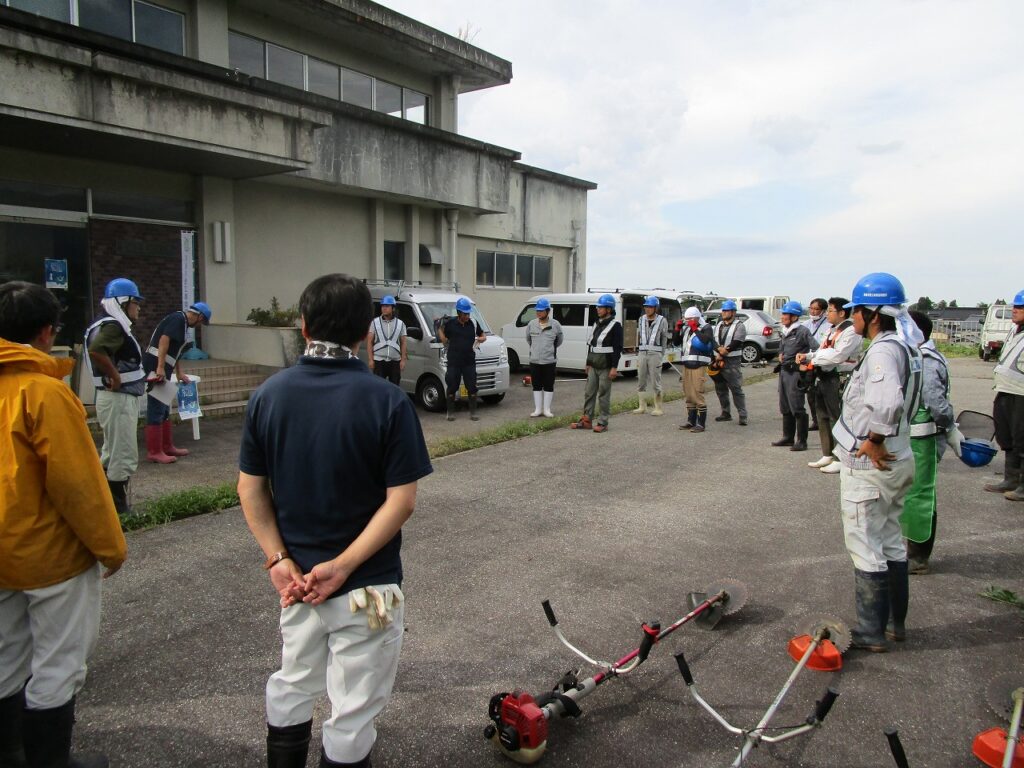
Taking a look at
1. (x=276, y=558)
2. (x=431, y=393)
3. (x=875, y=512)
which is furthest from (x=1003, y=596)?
(x=431, y=393)

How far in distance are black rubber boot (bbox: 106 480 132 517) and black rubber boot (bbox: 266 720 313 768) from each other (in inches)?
163

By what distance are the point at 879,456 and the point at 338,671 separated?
9.48 feet

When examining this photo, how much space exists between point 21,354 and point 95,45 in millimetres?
9728

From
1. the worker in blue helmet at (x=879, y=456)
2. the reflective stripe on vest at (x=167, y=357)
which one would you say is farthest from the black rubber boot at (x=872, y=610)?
the reflective stripe on vest at (x=167, y=357)

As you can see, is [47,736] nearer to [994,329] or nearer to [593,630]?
[593,630]

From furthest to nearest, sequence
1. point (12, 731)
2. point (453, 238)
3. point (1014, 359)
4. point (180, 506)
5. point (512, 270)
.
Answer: point (512, 270), point (453, 238), point (1014, 359), point (180, 506), point (12, 731)

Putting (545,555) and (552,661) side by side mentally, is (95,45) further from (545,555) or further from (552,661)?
(552,661)

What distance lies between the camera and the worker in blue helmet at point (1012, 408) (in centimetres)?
663

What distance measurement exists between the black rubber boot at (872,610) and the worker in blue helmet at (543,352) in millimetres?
7460

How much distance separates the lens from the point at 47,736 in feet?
7.93

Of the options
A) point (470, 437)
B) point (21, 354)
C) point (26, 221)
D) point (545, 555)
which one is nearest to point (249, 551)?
point (545, 555)

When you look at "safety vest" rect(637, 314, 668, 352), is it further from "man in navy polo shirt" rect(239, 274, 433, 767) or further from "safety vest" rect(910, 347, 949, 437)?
"man in navy polo shirt" rect(239, 274, 433, 767)

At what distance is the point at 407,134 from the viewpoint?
14.9 meters

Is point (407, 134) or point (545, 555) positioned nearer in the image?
point (545, 555)
